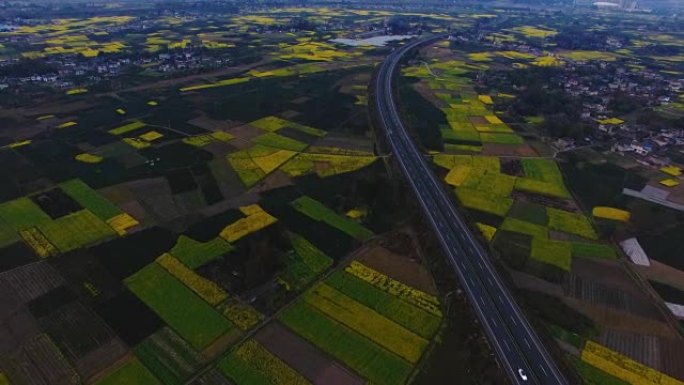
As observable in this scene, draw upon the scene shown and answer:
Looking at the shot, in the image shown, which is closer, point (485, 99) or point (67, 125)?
point (67, 125)

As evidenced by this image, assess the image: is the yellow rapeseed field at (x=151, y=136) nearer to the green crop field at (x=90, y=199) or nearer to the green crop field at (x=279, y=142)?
the green crop field at (x=279, y=142)

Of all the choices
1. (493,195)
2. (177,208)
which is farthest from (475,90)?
(177,208)

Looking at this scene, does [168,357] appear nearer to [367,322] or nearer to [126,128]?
[367,322]

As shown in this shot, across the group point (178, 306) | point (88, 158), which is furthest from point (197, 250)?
point (88, 158)

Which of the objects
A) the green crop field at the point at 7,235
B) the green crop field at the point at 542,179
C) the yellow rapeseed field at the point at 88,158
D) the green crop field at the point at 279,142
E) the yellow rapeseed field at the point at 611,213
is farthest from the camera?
the green crop field at the point at 279,142

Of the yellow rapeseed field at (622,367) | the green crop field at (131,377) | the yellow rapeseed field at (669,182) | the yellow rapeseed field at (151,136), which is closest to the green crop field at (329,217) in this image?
the yellow rapeseed field at (622,367)

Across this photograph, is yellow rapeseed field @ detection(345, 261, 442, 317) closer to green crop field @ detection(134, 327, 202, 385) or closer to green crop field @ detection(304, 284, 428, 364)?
green crop field @ detection(304, 284, 428, 364)
